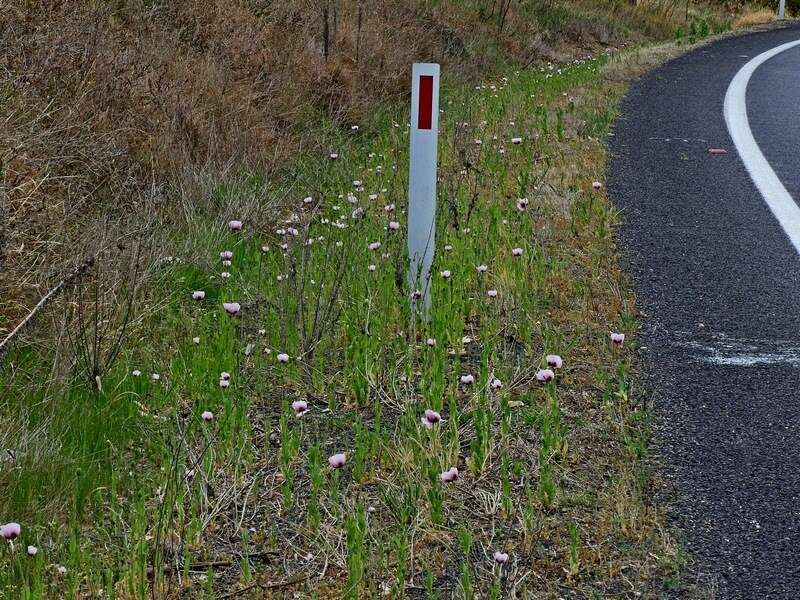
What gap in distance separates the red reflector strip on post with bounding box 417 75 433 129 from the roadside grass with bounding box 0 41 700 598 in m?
0.77

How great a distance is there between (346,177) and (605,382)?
3755mm

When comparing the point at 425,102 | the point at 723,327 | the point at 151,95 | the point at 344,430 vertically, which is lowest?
the point at 344,430

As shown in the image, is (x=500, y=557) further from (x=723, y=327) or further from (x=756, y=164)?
(x=756, y=164)

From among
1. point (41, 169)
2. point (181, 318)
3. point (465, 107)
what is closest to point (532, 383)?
point (181, 318)

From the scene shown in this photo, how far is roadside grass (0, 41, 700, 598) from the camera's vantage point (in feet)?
9.50

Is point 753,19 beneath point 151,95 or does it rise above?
beneath

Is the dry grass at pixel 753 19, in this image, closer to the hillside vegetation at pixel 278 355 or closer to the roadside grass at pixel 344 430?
the hillside vegetation at pixel 278 355

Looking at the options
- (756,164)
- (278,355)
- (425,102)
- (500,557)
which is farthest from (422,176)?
(756,164)

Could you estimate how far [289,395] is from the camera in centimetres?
411

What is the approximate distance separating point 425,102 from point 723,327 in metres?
1.64

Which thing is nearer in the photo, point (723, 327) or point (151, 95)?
point (723, 327)

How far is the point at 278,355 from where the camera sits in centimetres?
424

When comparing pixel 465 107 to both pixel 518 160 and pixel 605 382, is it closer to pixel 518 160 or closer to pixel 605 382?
pixel 518 160

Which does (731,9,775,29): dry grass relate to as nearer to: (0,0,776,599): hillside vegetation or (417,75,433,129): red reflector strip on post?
(0,0,776,599): hillside vegetation
